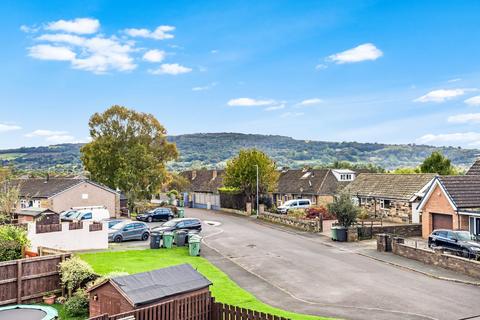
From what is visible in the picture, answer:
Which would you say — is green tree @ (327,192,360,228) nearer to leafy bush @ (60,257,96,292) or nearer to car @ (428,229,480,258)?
car @ (428,229,480,258)

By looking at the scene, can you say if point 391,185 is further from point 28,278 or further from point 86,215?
point 28,278

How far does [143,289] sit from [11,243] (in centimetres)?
1294

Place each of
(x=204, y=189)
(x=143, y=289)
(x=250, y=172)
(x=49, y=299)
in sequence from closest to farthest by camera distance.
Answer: (x=143, y=289) → (x=49, y=299) → (x=250, y=172) → (x=204, y=189)

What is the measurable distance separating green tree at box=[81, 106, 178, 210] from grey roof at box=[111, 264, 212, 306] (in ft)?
148

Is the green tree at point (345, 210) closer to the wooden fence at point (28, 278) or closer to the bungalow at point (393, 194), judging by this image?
the bungalow at point (393, 194)

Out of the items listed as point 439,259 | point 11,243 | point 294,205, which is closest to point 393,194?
point 294,205

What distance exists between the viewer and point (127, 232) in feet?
117

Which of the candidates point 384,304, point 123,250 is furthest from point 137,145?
point 384,304

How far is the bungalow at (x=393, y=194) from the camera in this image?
43.8 metres

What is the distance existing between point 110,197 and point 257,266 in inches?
1295

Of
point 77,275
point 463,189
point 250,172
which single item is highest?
point 250,172

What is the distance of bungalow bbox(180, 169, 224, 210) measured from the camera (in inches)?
2744

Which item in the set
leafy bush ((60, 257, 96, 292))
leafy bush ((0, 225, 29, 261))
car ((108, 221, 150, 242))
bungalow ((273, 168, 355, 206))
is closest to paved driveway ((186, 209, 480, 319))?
car ((108, 221, 150, 242))

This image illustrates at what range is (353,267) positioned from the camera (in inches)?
1040
